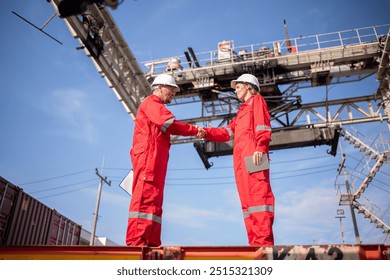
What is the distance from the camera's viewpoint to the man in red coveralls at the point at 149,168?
358 cm

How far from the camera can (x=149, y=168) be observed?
12.8 feet

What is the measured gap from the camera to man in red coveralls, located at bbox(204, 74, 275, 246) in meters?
3.73

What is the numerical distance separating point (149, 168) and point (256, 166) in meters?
1.37

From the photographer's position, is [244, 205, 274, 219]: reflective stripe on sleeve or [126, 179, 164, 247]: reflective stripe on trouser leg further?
[244, 205, 274, 219]: reflective stripe on sleeve

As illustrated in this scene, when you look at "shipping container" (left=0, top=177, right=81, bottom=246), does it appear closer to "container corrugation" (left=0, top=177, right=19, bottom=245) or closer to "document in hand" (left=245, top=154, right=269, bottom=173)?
"container corrugation" (left=0, top=177, right=19, bottom=245)

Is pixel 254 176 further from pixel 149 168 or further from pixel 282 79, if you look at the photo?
pixel 282 79

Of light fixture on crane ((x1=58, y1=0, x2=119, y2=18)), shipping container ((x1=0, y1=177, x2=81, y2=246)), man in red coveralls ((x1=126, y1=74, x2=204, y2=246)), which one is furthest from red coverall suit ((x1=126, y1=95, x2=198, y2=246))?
shipping container ((x1=0, y1=177, x2=81, y2=246))

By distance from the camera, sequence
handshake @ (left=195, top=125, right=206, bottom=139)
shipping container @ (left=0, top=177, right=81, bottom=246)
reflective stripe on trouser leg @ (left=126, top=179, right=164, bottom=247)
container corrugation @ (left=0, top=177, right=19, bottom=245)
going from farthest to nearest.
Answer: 1. shipping container @ (left=0, top=177, right=81, bottom=246)
2. container corrugation @ (left=0, top=177, right=19, bottom=245)
3. handshake @ (left=195, top=125, right=206, bottom=139)
4. reflective stripe on trouser leg @ (left=126, top=179, right=164, bottom=247)

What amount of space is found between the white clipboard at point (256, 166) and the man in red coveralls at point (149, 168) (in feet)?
3.11

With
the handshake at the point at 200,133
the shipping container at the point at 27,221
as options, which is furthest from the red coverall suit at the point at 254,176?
the shipping container at the point at 27,221

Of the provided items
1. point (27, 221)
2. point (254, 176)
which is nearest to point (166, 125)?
point (254, 176)

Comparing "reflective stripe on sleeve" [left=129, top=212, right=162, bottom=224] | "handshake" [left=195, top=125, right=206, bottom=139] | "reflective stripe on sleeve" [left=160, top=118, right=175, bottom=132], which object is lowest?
"reflective stripe on sleeve" [left=129, top=212, right=162, bottom=224]
